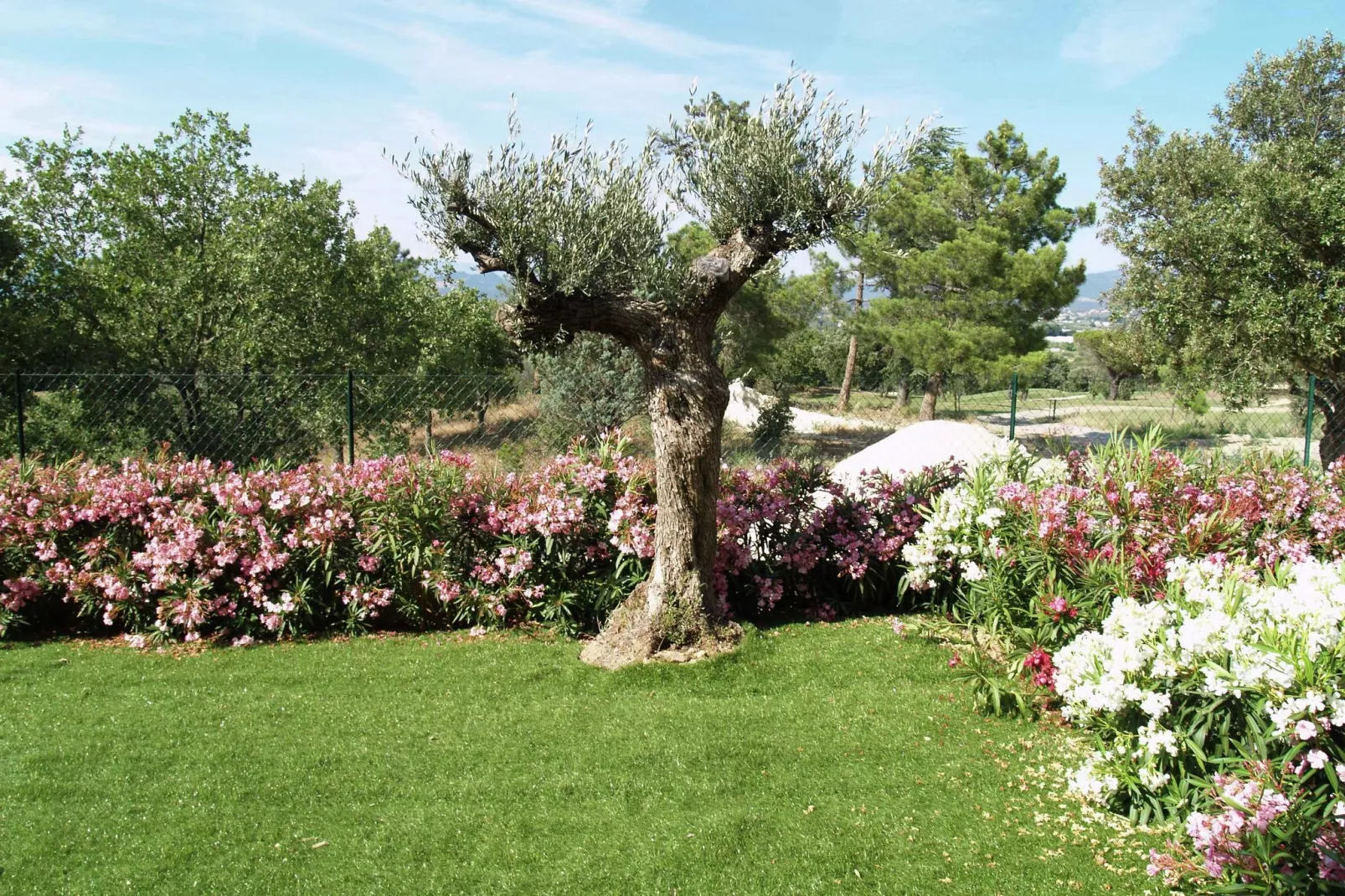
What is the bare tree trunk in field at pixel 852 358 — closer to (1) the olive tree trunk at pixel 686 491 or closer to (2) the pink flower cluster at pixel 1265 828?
(1) the olive tree trunk at pixel 686 491

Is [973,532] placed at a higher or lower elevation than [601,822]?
higher

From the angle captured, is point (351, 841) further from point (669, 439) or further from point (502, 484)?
point (502, 484)

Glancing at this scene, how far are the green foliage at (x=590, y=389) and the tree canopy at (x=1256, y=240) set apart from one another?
694 centimetres

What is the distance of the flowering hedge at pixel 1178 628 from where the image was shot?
8.36 ft

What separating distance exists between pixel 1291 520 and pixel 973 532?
6.03 ft

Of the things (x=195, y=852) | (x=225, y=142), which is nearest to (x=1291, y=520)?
(x=195, y=852)

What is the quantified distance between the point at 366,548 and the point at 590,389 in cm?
811

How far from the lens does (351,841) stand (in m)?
3.17

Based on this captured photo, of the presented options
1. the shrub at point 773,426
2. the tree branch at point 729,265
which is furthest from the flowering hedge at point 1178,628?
the shrub at point 773,426

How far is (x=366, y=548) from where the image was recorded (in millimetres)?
5609

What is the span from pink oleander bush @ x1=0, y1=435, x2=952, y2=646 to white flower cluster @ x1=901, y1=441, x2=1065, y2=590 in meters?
0.42

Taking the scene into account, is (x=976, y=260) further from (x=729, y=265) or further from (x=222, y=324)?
(x=729, y=265)

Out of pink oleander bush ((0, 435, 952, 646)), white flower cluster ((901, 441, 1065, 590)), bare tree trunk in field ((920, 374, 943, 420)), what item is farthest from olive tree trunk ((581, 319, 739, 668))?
bare tree trunk in field ((920, 374, 943, 420))

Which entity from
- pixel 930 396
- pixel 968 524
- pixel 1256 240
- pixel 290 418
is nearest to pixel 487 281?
pixel 930 396
